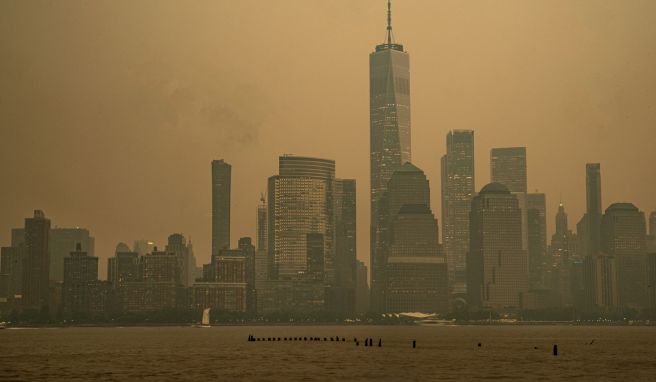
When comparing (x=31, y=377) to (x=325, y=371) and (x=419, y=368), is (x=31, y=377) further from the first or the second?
(x=419, y=368)

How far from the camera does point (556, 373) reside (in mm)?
153125

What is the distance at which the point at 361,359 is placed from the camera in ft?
609

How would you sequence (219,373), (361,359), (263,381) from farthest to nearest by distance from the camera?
(361,359), (219,373), (263,381)

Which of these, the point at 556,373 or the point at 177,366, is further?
the point at 177,366

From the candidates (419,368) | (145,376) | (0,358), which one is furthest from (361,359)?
(0,358)

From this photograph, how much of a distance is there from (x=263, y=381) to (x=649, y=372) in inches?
2170

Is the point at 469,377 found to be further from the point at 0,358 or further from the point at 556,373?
the point at 0,358

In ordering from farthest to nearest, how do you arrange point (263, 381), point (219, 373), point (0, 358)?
1. point (0, 358)
2. point (219, 373)
3. point (263, 381)

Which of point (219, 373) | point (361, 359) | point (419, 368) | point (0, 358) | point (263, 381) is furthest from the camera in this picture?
point (0, 358)

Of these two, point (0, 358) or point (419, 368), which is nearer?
point (419, 368)

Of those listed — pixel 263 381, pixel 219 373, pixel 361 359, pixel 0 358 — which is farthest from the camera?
pixel 0 358

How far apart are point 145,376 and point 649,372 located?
69131 mm

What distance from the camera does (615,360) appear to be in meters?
190

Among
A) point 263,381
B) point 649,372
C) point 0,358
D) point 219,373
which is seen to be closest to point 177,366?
point 219,373
